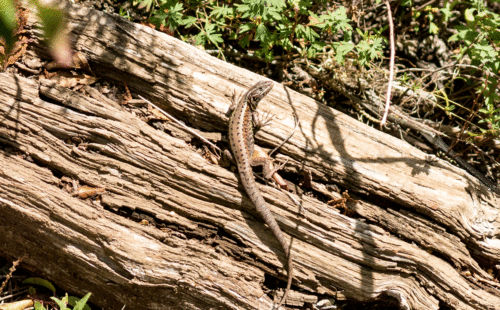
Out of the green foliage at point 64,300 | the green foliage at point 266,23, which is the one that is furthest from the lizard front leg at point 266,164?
the green foliage at point 64,300

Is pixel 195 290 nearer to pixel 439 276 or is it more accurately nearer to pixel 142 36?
pixel 439 276

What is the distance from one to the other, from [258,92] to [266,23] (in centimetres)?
132

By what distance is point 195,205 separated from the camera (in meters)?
4.24

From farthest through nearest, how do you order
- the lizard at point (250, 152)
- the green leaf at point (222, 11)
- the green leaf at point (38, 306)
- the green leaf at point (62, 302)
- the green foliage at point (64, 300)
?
the green leaf at point (222, 11) → the lizard at point (250, 152) → the green leaf at point (38, 306) → the green foliage at point (64, 300) → the green leaf at point (62, 302)

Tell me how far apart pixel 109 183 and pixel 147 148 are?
539 mm

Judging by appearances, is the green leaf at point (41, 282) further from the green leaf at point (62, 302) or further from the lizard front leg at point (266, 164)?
the lizard front leg at point (266, 164)

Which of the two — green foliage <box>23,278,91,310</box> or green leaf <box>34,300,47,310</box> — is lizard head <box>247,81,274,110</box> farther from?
green leaf <box>34,300,47,310</box>

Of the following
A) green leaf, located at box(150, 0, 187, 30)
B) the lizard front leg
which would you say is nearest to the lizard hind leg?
the lizard front leg

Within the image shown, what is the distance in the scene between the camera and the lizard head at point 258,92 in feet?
14.7

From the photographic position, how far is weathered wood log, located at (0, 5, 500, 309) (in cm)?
400

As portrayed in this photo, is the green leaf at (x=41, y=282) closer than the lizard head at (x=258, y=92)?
Yes

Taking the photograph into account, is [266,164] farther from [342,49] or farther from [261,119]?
[342,49]

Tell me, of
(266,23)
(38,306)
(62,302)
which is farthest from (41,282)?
(266,23)

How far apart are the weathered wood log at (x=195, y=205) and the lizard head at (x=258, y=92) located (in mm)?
209
